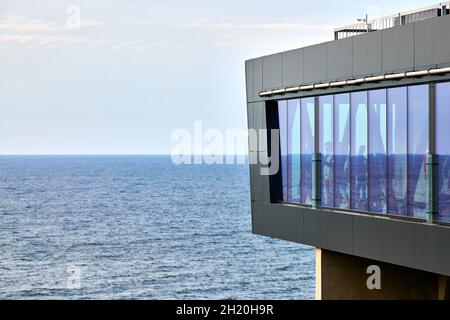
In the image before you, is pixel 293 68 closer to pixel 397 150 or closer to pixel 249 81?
pixel 249 81

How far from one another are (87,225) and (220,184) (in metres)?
61.1

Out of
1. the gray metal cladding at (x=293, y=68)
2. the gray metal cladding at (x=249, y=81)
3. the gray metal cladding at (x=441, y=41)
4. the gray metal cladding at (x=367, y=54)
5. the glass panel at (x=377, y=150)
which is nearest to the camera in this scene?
the gray metal cladding at (x=441, y=41)

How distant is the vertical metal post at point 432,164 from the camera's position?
19.6 meters

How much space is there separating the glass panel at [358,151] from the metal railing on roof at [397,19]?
1892 millimetres

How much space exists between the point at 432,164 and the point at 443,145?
53cm

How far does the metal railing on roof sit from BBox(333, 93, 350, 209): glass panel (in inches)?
78.0

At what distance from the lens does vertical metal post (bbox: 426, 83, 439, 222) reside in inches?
773

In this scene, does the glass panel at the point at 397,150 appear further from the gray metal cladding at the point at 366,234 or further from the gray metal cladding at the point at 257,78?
the gray metal cladding at the point at 257,78

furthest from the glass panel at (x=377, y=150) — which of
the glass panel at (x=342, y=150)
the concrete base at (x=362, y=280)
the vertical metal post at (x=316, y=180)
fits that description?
the concrete base at (x=362, y=280)

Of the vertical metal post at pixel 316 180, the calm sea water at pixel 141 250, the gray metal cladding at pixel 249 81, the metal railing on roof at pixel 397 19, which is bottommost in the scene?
the calm sea water at pixel 141 250

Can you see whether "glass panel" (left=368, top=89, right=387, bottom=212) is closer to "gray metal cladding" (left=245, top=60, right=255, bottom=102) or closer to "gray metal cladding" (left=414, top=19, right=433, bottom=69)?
"gray metal cladding" (left=414, top=19, right=433, bottom=69)

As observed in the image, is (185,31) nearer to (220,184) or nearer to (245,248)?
(220,184)

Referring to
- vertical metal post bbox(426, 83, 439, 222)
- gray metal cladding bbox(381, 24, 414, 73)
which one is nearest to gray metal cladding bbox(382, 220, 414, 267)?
vertical metal post bbox(426, 83, 439, 222)

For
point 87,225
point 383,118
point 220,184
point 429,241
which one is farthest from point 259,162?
point 220,184
